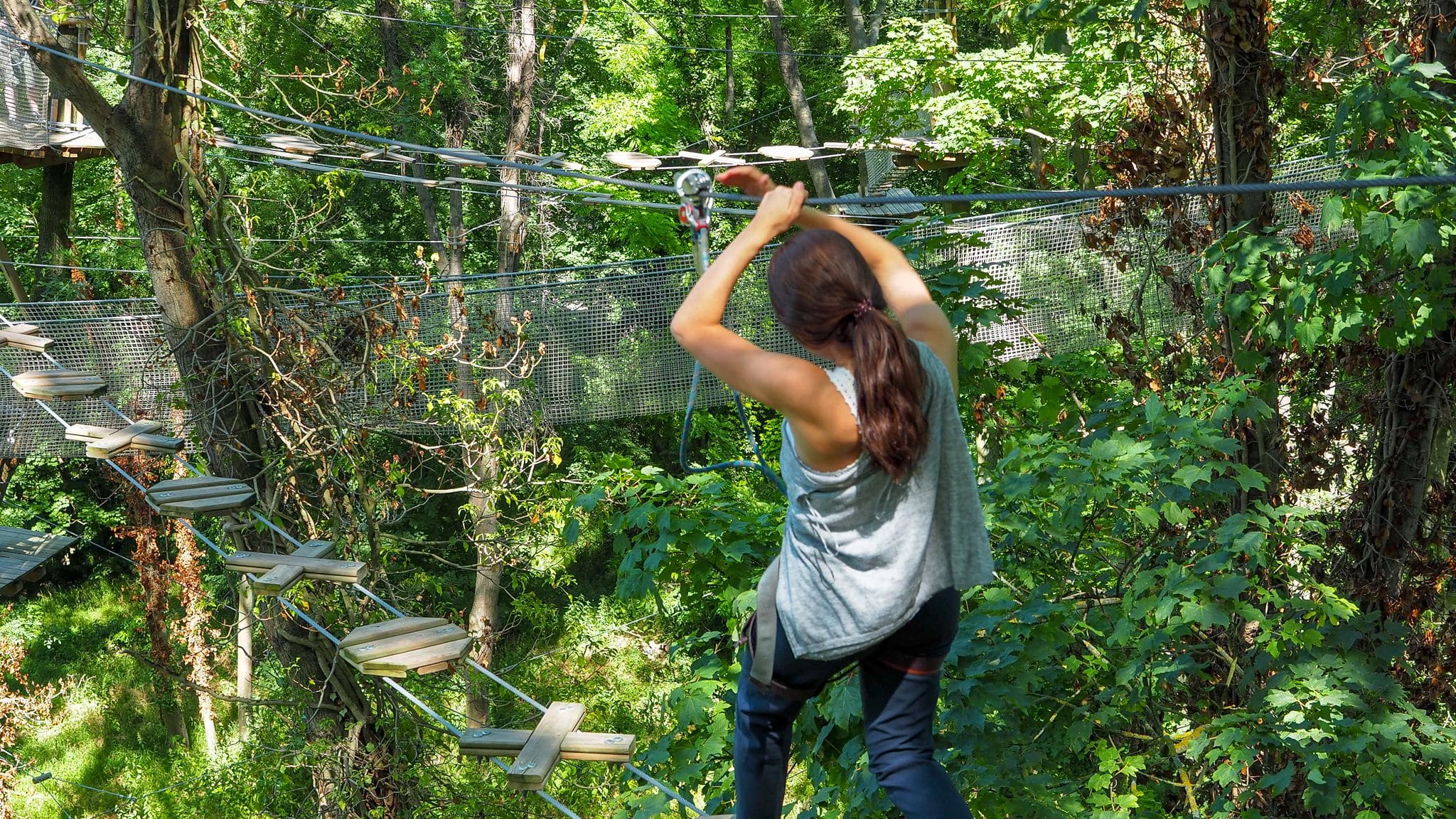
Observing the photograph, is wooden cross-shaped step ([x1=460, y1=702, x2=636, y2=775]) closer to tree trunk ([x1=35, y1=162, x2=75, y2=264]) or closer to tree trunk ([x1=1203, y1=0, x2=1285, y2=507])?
tree trunk ([x1=1203, y1=0, x2=1285, y2=507])

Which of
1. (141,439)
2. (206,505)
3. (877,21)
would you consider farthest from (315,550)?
(877,21)

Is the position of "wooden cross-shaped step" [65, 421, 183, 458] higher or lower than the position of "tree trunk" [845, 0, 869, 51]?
lower

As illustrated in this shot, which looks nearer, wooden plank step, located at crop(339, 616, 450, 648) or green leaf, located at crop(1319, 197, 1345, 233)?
green leaf, located at crop(1319, 197, 1345, 233)

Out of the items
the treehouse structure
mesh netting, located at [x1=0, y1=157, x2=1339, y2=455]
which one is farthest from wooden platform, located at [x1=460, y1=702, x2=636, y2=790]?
the treehouse structure

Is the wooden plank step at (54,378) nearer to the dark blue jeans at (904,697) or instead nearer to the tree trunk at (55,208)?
the dark blue jeans at (904,697)

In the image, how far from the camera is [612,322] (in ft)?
22.6

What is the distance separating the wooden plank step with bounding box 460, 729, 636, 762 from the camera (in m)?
2.49

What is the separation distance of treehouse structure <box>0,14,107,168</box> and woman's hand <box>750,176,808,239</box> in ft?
19.9

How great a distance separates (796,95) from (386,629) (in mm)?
8554

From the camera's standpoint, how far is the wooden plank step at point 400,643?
2.82 meters

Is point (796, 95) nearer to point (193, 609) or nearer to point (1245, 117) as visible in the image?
point (193, 609)

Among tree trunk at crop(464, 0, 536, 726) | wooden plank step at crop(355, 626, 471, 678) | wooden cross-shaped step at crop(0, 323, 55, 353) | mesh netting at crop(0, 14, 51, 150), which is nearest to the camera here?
wooden plank step at crop(355, 626, 471, 678)

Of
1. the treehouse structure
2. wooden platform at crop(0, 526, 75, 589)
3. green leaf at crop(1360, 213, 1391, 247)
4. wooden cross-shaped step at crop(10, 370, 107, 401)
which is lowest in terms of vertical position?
wooden platform at crop(0, 526, 75, 589)

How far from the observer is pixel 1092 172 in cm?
1038
